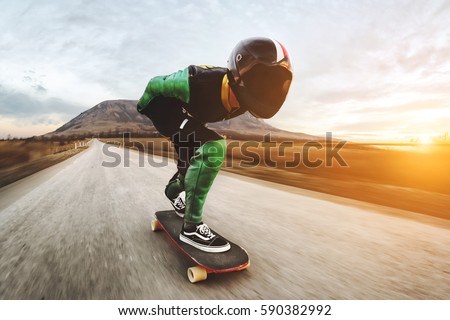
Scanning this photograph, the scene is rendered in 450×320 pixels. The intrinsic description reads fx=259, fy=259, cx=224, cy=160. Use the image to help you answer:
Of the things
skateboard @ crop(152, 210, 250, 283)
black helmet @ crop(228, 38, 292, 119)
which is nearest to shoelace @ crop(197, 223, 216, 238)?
skateboard @ crop(152, 210, 250, 283)

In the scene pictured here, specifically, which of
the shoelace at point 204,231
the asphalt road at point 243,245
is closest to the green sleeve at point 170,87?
the shoelace at point 204,231

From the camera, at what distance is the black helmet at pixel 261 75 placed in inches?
72.2

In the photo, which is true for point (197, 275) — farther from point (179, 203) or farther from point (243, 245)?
point (179, 203)

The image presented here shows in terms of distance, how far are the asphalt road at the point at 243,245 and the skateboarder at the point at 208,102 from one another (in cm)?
41

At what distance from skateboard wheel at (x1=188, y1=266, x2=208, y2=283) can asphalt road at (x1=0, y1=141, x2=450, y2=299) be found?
0.14ft

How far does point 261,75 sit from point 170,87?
0.81 m

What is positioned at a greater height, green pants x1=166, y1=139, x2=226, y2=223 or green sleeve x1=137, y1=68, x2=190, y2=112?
green sleeve x1=137, y1=68, x2=190, y2=112

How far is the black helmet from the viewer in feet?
6.02

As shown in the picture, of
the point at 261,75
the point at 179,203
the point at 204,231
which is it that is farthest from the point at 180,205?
the point at 261,75

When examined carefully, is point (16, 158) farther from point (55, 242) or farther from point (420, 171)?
point (420, 171)

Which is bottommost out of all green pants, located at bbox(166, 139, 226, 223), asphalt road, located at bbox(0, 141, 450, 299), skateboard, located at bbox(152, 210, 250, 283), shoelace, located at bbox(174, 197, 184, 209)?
asphalt road, located at bbox(0, 141, 450, 299)

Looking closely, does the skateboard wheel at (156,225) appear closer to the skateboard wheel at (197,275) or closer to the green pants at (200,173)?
the green pants at (200,173)

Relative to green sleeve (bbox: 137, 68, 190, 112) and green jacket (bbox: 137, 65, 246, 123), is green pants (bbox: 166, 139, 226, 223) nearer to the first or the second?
green jacket (bbox: 137, 65, 246, 123)
